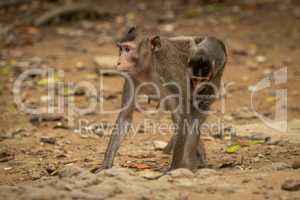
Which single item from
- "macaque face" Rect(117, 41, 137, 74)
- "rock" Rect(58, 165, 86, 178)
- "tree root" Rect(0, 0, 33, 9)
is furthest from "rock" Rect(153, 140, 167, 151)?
"tree root" Rect(0, 0, 33, 9)

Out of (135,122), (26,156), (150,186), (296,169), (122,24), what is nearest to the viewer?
(150,186)

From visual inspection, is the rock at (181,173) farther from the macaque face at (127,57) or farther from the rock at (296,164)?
the macaque face at (127,57)

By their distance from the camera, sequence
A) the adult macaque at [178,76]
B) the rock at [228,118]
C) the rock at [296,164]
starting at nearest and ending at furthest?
1. the rock at [296,164]
2. the adult macaque at [178,76]
3. the rock at [228,118]

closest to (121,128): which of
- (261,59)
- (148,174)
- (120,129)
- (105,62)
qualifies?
(120,129)

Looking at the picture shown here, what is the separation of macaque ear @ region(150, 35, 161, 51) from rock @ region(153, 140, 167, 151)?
56.1 inches

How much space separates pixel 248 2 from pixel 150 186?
952 centimetres

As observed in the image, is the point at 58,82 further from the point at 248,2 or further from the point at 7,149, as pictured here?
the point at 248,2

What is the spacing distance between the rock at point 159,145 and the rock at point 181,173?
1597 millimetres

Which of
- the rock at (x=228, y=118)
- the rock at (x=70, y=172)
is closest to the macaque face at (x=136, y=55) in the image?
the rock at (x=70, y=172)

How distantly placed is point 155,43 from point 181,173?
1267mm

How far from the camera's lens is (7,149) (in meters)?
7.34

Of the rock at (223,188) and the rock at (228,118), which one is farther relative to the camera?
the rock at (228,118)

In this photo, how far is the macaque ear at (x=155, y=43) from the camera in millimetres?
6164

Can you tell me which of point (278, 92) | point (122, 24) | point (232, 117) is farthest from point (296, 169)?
point (122, 24)
